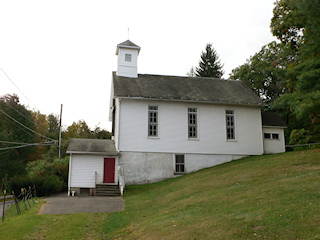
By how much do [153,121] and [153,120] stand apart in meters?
0.08

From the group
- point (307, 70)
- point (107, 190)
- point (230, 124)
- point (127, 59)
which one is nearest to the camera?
point (307, 70)

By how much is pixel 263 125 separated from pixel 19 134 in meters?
36.3

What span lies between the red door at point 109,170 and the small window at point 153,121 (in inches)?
138

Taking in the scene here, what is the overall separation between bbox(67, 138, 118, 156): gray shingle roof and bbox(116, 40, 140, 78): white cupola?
648 centimetres

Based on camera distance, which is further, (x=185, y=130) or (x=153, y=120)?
(x=185, y=130)

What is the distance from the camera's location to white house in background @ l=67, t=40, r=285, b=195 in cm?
2230

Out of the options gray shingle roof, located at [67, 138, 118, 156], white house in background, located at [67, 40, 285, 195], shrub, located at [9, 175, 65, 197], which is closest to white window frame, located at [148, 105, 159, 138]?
white house in background, located at [67, 40, 285, 195]

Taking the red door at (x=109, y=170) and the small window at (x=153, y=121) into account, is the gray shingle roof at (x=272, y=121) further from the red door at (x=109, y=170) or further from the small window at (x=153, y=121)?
the red door at (x=109, y=170)

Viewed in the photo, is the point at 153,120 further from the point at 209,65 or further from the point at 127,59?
the point at 209,65

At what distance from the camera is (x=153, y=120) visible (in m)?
23.3

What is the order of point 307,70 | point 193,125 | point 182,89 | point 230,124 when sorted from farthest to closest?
point 182,89 < point 230,124 < point 193,125 < point 307,70

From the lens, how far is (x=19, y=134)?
45656 mm

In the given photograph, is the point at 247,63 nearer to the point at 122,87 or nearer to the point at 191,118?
the point at 191,118

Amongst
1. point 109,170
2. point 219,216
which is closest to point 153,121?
point 109,170
